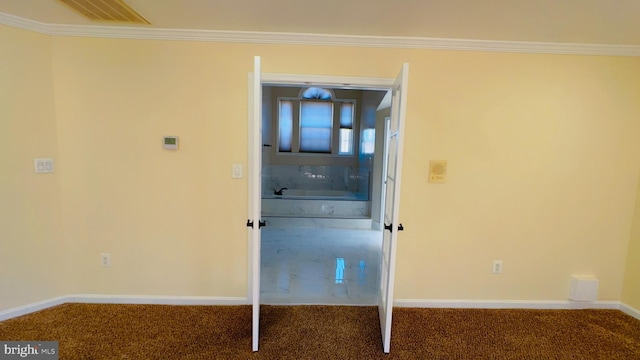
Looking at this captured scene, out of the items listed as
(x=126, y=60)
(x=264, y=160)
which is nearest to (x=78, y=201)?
(x=126, y=60)

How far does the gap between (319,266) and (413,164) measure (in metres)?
1.77

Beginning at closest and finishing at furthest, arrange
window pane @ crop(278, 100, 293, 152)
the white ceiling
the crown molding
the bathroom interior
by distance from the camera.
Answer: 1. the white ceiling
2. the crown molding
3. the bathroom interior
4. window pane @ crop(278, 100, 293, 152)

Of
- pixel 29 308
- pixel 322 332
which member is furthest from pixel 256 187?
pixel 29 308

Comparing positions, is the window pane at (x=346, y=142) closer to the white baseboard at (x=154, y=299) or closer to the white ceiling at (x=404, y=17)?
the white ceiling at (x=404, y=17)

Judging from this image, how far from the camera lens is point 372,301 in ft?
9.14

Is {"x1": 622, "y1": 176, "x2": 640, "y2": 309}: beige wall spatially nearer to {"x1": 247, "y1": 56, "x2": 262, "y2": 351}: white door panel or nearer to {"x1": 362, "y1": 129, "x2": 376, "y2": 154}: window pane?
{"x1": 247, "y1": 56, "x2": 262, "y2": 351}: white door panel

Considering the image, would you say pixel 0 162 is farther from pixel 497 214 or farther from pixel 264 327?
pixel 497 214

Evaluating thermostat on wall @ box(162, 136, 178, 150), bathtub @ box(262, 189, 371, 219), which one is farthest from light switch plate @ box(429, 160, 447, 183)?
bathtub @ box(262, 189, 371, 219)

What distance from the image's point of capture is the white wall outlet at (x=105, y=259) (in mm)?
2555

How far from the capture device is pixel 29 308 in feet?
7.87

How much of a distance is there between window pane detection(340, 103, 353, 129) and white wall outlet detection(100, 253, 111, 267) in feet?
16.9

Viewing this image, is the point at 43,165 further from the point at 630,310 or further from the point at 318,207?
the point at 630,310

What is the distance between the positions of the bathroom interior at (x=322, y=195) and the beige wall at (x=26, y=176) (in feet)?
6.12

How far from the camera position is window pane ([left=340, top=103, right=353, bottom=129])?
265 inches
